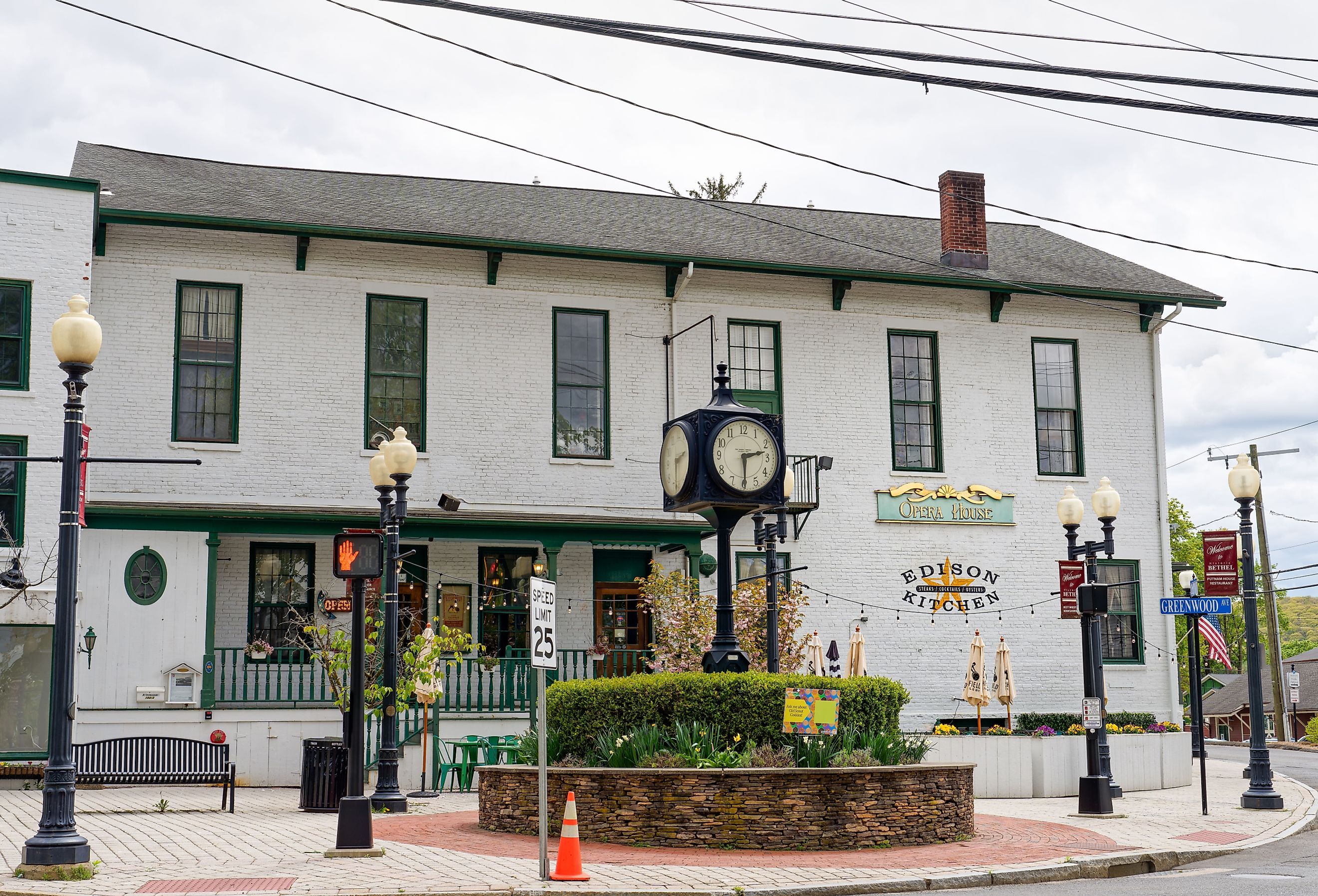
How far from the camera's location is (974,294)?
2675 centimetres

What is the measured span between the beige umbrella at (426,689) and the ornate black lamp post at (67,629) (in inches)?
265

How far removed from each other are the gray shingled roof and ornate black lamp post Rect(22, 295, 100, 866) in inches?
421

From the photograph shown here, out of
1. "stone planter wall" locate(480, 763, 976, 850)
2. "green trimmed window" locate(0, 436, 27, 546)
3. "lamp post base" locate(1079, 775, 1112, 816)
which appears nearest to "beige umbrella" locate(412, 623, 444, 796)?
"stone planter wall" locate(480, 763, 976, 850)

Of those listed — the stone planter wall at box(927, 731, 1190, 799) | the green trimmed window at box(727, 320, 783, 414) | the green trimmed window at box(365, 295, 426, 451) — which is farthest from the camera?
the green trimmed window at box(727, 320, 783, 414)

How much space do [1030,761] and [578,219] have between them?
41.9 feet

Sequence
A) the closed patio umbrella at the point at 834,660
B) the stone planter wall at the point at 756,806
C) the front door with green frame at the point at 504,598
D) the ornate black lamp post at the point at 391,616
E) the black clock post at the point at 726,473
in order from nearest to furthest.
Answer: the stone planter wall at the point at 756,806 → the black clock post at the point at 726,473 → the ornate black lamp post at the point at 391,616 → the front door with green frame at the point at 504,598 → the closed patio umbrella at the point at 834,660

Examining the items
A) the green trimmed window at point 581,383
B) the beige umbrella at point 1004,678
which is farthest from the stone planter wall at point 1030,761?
the green trimmed window at point 581,383

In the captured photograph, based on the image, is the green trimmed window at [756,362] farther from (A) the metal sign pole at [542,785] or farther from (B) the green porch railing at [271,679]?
(A) the metal sign pole at [542,785]

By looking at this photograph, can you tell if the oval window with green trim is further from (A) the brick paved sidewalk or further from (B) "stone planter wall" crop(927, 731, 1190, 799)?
(B) "stone planter wall" crop(927, 731, 1190, 799)

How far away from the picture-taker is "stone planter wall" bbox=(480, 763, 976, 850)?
1309 centimetres

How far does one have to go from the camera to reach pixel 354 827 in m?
12.3

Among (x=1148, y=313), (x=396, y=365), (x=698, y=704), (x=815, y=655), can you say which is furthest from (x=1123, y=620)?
(x=698, y=704)

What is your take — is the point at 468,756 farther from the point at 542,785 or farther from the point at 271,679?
the point at 542,785

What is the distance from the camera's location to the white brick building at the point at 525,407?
70.4 feet
